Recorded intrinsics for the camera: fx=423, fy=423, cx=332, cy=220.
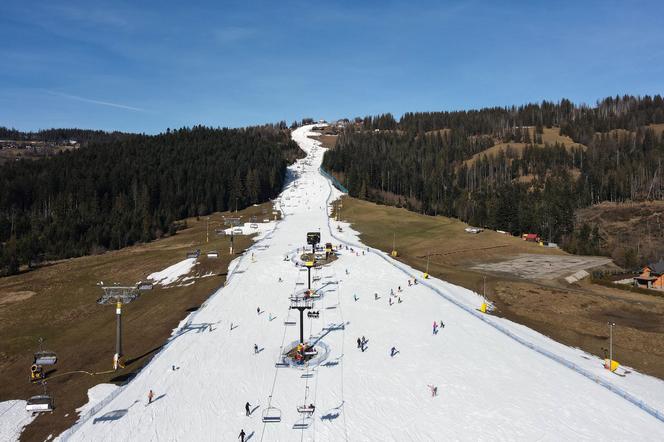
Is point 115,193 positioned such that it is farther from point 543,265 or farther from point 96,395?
point 543,265

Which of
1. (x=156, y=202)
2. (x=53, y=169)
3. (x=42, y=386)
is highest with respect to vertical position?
(x=53, y=169)

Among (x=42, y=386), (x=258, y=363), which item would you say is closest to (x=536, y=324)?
(x=258, y=363)

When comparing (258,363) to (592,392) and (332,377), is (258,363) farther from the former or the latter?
(592,392)

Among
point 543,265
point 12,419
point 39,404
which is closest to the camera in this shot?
point 39,404

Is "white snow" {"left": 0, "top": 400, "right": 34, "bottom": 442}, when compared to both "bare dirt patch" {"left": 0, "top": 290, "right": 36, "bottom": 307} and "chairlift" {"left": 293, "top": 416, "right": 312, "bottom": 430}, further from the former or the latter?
"bare dirt patch" {"left": 0, "top": 290, "right": 36, "bottom": 307}

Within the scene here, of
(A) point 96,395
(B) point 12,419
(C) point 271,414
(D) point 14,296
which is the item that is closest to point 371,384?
(C) point 271,414

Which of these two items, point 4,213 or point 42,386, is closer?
point 42,386

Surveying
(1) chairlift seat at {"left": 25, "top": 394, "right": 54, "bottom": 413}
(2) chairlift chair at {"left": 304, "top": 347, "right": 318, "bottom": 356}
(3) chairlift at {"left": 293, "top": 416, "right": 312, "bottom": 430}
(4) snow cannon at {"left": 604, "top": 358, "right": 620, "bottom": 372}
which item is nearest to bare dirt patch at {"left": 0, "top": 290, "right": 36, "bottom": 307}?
(1) chairlift seat at {"left": 25, "top": 394, "right": 54, "bottom": 413}
